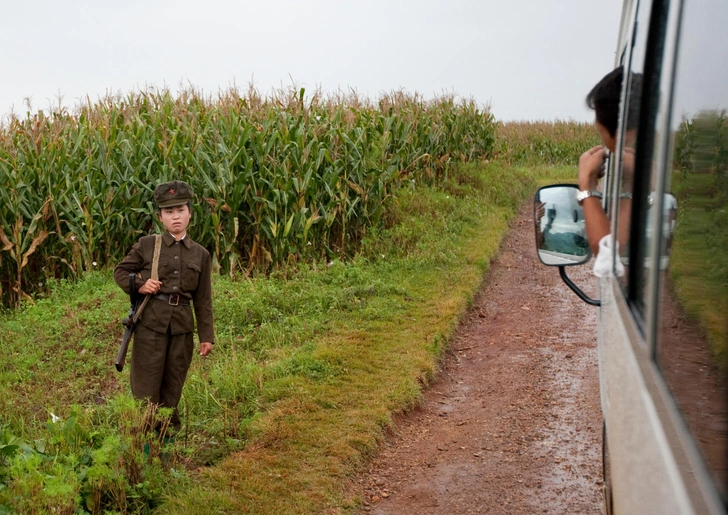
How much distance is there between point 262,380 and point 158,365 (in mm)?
1612

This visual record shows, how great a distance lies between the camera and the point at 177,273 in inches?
208

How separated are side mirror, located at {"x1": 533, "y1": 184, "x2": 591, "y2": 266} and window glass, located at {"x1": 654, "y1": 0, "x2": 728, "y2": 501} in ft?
5.51

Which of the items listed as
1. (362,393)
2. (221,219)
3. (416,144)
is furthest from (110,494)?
(416,144)

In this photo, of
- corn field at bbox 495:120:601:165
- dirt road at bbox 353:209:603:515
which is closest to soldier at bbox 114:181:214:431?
dirt road at bbox 353:209:603:515

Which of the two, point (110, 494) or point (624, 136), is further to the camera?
point (110, 494)

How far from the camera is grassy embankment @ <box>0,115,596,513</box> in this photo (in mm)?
4629

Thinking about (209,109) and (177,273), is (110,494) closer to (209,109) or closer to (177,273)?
(177,273)

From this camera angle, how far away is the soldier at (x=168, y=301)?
5188 mm

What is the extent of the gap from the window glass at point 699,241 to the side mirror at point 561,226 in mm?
1678

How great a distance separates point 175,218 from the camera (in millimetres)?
5273

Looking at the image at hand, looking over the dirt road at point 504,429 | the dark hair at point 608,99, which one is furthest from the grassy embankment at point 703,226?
the dirt road at point 504,429

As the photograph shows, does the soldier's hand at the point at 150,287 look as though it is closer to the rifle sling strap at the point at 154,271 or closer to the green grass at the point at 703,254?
the rifle sling strap at the point at 154,271

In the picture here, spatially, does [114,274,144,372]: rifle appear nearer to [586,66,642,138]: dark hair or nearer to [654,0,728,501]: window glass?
[586,66,642,138]: dark hair

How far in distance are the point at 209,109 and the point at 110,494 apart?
985cm
